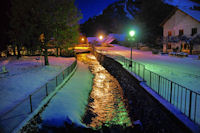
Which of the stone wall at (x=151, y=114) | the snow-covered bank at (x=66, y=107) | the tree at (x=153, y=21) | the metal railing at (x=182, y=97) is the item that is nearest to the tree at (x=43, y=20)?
the snow-covered bank at (x=66, y=107)

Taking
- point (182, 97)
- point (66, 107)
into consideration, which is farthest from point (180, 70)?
point (66, 107)

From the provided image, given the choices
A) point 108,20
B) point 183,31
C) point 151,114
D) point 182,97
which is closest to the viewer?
point 151,114

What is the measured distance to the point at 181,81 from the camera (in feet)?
35.6

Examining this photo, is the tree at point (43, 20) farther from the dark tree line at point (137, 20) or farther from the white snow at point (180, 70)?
the dark tree line at point (137, 20)

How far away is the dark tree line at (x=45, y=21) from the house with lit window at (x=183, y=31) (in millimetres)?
22371

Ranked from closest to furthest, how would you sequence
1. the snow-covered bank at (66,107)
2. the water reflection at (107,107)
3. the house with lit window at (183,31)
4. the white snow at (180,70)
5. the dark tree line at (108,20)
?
the snow-covered bank at (66,107) < the water reflection at (107,107) < the white snow at (180,70) < the house with lit window at (183,31) < the dark tree line at (108,20)

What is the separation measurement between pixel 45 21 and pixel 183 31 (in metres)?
28.0

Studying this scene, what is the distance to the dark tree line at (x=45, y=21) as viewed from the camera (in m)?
17.5

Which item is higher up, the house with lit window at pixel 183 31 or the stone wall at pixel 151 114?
the house with lit window at pixel 183 31

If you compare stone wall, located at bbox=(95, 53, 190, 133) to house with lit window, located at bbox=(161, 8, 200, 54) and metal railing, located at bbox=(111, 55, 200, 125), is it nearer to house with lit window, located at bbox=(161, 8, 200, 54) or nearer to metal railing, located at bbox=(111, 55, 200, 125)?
metal railing, located at bbox=(111, 55, 200, 125)

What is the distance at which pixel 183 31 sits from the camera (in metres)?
32.9

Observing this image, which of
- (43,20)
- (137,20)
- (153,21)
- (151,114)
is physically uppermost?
(137,20)

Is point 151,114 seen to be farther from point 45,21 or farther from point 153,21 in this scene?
point 153,21

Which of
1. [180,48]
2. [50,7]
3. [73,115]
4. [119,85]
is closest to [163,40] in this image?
[180,48]
